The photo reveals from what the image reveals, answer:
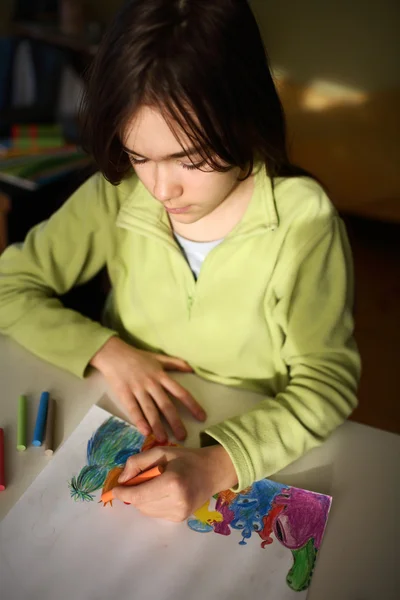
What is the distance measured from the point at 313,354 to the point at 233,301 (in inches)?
5.2

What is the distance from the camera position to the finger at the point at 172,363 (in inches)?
30.6

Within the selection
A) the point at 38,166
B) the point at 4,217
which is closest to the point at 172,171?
the point at 4,217

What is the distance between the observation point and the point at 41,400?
669mm

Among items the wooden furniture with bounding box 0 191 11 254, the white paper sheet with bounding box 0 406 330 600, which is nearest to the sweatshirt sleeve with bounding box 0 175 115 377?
the white paper sheet with bounding box 0 406 330 600

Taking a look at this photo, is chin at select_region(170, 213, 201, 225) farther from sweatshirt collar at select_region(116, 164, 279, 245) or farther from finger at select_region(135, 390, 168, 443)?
finger at select_region(135, 390, 168, 443)

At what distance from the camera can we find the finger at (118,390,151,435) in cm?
66

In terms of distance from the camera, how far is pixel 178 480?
0.56 meters

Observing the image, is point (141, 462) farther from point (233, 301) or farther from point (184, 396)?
Answer: point (233, 301)

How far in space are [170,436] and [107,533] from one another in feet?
0.48

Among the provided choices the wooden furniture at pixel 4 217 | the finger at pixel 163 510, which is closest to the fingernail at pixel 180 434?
the finger at pixel 163 510

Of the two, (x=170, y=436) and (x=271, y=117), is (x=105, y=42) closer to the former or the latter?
(x=271, y=117)

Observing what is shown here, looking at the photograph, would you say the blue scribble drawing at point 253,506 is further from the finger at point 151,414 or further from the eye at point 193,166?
the eye at point 193,166

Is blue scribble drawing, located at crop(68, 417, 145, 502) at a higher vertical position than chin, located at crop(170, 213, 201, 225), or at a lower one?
lower

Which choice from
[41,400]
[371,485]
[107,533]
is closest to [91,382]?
[41,400]
